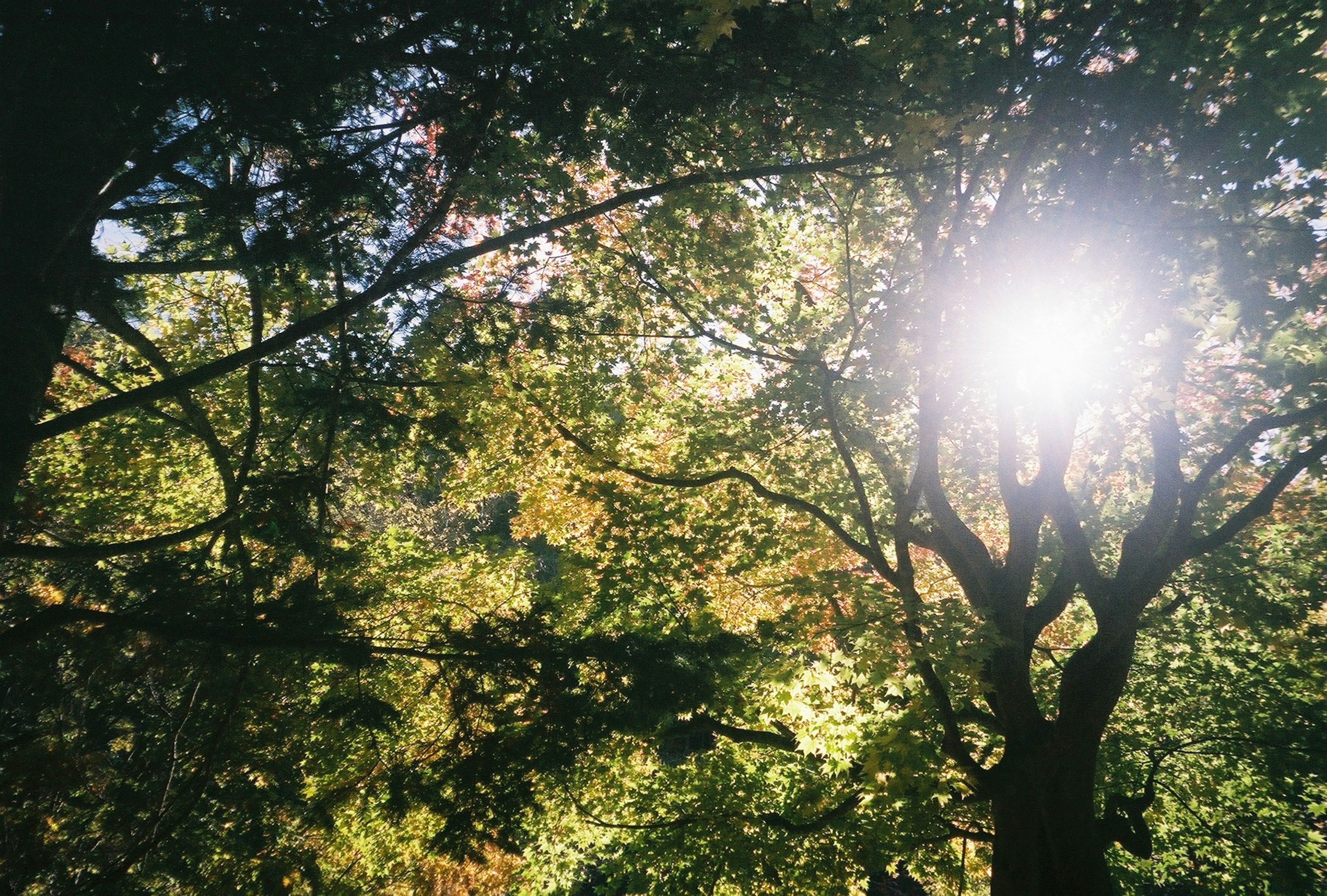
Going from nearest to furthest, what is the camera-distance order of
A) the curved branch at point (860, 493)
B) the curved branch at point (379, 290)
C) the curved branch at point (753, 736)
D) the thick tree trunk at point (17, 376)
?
1. the thick tree trunk at point (17, 376)
2. the curved branch at point (379, 290)
3. the curved branch at point (860, 493)
4. the curved branch at point (753, 736)

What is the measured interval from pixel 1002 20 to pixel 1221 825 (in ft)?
38.1

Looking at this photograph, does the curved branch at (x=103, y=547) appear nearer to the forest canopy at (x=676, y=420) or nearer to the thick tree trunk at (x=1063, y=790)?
the forest canopy at (x=676, y=420)

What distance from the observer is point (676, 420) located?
9.92 meters

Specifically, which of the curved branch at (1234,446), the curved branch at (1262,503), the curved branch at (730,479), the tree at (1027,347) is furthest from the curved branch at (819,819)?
the curved branch at (1234,446)

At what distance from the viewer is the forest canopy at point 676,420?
4.78 metres

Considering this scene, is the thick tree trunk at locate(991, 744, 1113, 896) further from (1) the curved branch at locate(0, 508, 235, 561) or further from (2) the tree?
(1) the curved branch at locate(0, 508, 235, 561)

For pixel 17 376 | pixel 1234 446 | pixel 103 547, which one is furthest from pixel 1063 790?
pixel 17 376

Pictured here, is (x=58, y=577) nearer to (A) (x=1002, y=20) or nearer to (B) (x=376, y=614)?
(B) (x=376, y=614)

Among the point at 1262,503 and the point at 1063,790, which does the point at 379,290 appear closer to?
the point at 1063,790

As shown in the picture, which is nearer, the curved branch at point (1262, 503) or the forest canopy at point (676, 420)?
the forest canopy at point (676, 420)

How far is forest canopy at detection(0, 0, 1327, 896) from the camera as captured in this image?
15.7 ft

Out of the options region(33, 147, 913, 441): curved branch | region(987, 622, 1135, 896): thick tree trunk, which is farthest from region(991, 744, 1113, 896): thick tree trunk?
region(33, 147, 913, 441): curved branch

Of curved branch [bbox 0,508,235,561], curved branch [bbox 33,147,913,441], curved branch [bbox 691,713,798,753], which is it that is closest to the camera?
curved branch [bbox 0,508,235,561]

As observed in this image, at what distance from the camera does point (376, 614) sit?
30.9 feet
